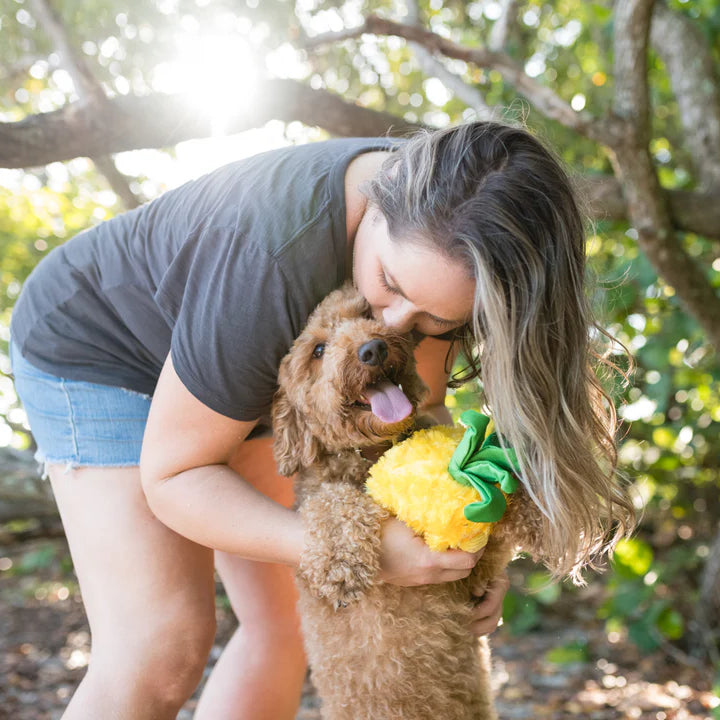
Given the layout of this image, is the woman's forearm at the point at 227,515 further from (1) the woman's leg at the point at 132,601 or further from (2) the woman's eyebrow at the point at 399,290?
(2) the woman's eyebrow at the point at 399,290

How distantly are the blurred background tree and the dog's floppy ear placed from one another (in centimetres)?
138

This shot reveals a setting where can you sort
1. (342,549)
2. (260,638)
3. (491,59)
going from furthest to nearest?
(491,59) → (260,638) → (342,549)

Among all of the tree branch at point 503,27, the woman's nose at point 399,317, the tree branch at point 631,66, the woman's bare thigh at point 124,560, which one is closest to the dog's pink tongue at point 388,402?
the woman's nose at point 399,317

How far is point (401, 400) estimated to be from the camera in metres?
1.68

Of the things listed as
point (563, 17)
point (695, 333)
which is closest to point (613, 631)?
point (695, 333)

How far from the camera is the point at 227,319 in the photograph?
61.5 inches

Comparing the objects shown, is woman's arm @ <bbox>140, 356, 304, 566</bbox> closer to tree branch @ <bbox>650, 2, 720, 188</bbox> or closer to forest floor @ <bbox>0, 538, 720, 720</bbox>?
forest floor @ <bbox>0, 538, 720, 720</bbox>

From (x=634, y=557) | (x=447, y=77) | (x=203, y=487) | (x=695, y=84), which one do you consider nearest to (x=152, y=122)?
(x=447, y=77)

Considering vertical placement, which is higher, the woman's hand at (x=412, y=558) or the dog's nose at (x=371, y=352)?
the dog's nose at (x=371, y=352)

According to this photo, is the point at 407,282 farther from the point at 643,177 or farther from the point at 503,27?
the point at 503,27

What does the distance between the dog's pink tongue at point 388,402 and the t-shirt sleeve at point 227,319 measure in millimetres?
248

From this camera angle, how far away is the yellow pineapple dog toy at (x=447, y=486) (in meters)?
1.54

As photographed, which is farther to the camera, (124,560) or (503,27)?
(503,27)

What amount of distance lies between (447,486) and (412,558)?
0.18 m
